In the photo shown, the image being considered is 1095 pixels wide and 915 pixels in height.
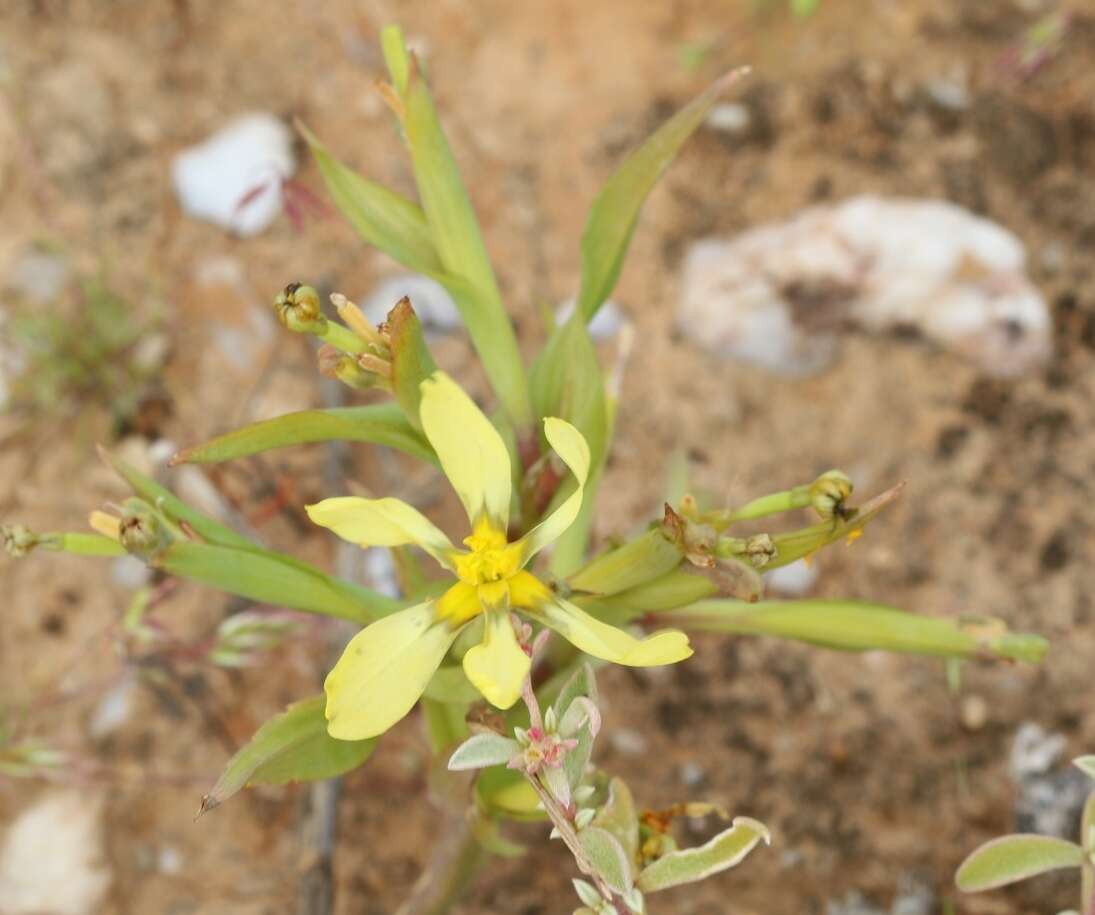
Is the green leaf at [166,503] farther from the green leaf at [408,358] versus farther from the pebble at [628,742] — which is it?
the pebble at [628,742]

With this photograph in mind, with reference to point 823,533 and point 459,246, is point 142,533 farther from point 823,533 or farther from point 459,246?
point 823,533

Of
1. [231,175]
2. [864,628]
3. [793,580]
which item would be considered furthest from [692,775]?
[231,175]

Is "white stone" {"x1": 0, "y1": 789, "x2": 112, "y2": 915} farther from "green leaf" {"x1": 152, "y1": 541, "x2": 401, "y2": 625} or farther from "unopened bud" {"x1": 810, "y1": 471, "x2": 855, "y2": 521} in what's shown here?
"unopened bud" {"x1": 810, "y1": 471, "x2": 855, "y2": 521}

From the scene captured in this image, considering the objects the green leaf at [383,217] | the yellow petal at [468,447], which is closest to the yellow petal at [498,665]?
the yellow petal at [468,447]

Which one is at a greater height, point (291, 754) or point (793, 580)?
point (291, 754)

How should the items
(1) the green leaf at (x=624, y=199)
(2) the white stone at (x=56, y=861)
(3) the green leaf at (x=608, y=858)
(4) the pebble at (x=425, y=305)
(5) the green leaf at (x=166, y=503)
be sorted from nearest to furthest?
(3) the green leaf at (x=608, y=858) < (5) the green leaf at (x=166, y=503) < (1) the green leaf at (x=624, y=199) < (2) the white stone at (x=56, y=861) < (4) the pebble at (x=425, y=305)

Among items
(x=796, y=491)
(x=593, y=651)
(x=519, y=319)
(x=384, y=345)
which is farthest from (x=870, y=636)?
(x=519, y=319)

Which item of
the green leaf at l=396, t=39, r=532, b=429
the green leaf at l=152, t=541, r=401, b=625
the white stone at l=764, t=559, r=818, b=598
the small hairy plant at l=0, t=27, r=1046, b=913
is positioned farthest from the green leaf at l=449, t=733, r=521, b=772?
the white stone at l=764, t=559, r=818, b=598
